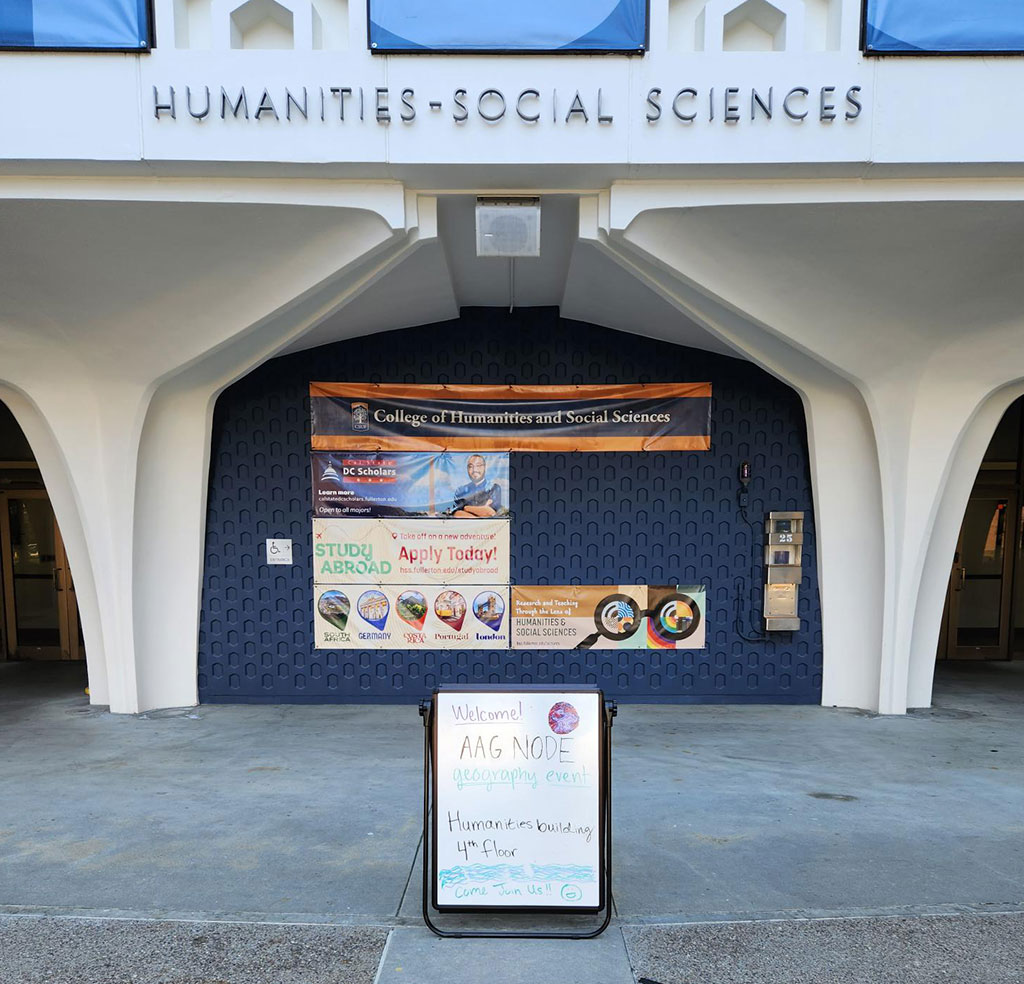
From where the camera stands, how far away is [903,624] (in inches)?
245

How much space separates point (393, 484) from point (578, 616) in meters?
2.28

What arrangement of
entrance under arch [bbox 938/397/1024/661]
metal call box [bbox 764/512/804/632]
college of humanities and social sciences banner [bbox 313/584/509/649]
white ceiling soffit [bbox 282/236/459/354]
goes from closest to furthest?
white ceiling soffit [bbox 282/236/459/354] → metal call box [bbox 764/512/804/632] → college of humanities and social sciences banner [bbox 313/584/509/649] → entrance under arch [bbox 938/397/1024/661]

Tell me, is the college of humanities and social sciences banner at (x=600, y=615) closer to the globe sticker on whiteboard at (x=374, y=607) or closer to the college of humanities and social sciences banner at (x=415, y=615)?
the college of humanities and social sciences banner at (x=415, y=615)

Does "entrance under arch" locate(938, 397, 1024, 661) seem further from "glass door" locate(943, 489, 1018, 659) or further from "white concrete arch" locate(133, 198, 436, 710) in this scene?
"white concrete arch" locate(133, 198, 436, 710)

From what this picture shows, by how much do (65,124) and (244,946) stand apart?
505cm

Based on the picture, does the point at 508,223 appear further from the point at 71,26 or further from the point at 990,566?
the point at 990,566

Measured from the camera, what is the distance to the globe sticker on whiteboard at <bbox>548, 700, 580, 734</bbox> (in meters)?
3.09

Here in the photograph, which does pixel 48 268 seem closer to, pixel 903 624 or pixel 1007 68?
pixel 1007 68

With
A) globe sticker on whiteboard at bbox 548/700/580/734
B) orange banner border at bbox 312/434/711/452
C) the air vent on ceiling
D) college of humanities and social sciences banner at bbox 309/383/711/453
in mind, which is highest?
the air vent on ceiling

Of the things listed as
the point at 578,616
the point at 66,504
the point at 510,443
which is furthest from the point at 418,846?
the point at 66,504

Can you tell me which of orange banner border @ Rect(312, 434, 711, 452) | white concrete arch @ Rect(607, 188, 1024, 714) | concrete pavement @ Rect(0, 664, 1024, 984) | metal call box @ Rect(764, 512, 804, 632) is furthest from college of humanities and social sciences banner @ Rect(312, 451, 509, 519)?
metal call box @ Rect(764, 512, 804, 632)

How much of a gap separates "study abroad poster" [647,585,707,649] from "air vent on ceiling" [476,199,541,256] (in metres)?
3.60

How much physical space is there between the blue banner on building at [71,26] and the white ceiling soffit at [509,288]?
225 cm

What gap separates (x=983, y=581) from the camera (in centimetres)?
895
